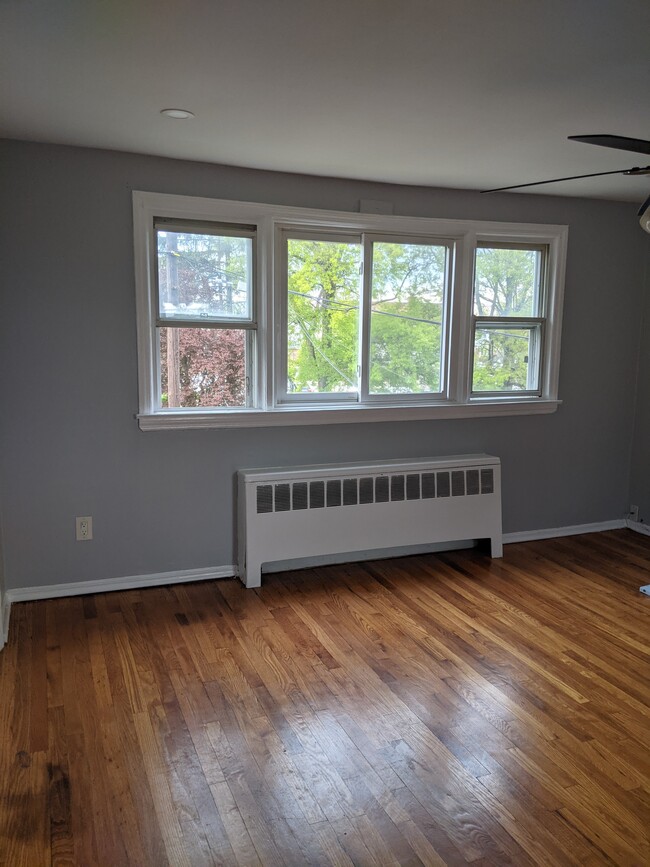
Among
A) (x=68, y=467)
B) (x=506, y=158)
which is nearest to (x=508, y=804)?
(x=68, y=467)

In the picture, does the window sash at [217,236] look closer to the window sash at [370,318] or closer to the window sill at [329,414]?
the window sill at [329,414]

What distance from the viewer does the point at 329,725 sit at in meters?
2.42

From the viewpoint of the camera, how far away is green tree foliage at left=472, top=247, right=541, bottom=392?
4.26 meters

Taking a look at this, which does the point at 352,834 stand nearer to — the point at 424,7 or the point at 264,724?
the point at 264,724

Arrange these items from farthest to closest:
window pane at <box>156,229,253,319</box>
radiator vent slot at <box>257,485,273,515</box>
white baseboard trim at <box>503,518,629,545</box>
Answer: white baseboard trim at <box>503,518,629,545</box>, radiator vent slot at <box>257,485,273,515</box>, window pane at <box>156,229,253,319</box>

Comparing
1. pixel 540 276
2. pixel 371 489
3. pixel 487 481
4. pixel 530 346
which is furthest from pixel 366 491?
pixel 540 276

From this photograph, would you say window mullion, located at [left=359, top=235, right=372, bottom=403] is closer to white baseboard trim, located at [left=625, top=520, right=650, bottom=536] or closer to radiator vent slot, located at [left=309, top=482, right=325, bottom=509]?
radiator vent slot, located at [left=309, top=482, right=325, bottom=509]

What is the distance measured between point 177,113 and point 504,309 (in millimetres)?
2541

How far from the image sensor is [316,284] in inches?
152

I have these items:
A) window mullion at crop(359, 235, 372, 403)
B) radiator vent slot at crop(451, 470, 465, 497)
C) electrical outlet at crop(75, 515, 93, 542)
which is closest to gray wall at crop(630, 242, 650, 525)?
radiator vent slot at crop(451, 470, 465, 497)

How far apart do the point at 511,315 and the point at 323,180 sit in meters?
1.55

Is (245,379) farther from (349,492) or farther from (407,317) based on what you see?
(407,317)

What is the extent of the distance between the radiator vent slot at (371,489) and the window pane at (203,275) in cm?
104

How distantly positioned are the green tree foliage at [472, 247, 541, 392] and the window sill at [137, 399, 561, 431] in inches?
6.6
